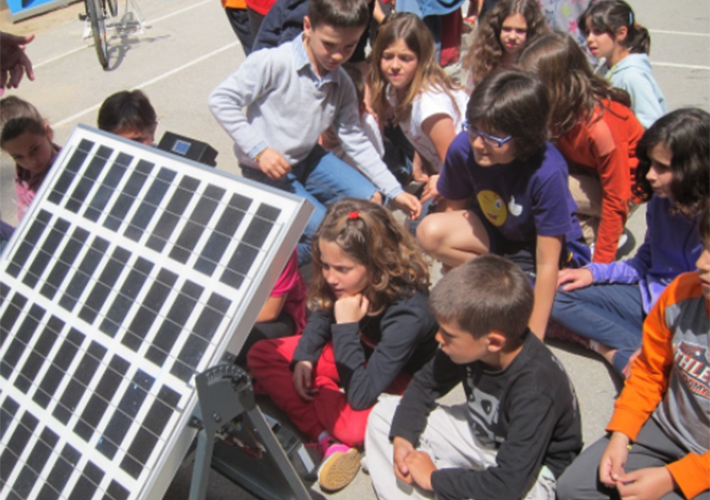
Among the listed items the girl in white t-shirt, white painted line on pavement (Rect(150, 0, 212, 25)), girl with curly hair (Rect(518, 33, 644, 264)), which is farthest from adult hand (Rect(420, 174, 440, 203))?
white painted line on pavement (Rect(150, 0, 212, 25))

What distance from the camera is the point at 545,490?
85.7 inches

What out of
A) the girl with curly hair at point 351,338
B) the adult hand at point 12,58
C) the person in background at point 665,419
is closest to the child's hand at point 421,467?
the girl with curly hair at point 351,338

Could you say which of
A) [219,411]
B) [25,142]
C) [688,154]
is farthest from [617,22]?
[219,411]

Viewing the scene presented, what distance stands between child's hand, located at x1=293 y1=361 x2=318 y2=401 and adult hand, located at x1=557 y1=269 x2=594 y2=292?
1105 millimetres

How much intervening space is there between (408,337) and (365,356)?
276mm

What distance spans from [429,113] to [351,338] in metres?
1.60

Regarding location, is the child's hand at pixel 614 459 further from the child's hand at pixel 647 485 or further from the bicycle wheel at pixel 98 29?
the bicycle wheel at pixel 98 29

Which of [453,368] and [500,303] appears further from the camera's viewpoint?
[453,368]

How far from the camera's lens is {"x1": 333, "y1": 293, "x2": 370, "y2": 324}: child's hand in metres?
2.56

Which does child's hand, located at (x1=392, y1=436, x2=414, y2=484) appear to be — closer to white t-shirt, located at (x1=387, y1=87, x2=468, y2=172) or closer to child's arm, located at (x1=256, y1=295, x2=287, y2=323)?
child's arm, located at (x1=256, y1=295, x2=287, y2=323)

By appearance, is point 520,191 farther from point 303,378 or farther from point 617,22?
point 617,22

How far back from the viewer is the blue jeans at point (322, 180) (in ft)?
11.9

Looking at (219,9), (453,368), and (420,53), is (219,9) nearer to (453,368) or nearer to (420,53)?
(420,53)

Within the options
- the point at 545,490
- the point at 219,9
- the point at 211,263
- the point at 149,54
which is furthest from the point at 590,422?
the point at 219,9
